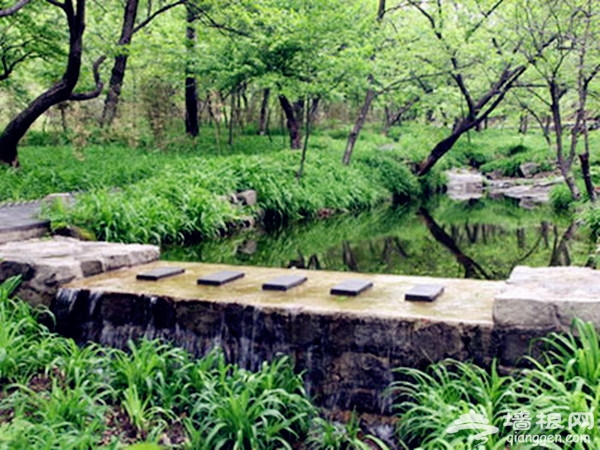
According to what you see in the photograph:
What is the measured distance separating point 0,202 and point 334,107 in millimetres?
16260

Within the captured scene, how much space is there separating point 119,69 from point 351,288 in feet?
34.3

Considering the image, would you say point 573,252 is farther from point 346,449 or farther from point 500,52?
point 500,52

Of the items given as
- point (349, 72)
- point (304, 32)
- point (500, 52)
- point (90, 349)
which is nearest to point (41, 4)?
point (304, 32)

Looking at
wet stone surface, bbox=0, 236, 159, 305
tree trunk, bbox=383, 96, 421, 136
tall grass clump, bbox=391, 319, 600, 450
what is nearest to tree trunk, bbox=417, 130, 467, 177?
tree trunk, bbox=383, 96, 421, 136

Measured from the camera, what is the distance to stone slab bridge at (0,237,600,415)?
313 centimetres

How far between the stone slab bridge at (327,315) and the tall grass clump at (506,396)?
96mm

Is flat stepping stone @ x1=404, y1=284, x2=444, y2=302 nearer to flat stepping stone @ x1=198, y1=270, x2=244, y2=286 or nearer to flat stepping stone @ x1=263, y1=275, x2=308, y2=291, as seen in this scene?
flat stepping stone @ x1=263, y1=275, x2=308, y2=291

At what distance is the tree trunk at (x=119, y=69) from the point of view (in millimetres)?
11984

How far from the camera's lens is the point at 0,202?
7.82 metres

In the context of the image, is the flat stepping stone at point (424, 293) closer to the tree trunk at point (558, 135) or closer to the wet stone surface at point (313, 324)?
the wet stone surface at point (313, 324)

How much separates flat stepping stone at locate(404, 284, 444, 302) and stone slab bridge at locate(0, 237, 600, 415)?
0.11 feet

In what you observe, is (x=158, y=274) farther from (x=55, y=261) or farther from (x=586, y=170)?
(x=586, y=170)

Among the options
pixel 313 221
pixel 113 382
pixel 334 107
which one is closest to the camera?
pixel 113 382

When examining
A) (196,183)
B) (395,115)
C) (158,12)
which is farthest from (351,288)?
(395,115)
